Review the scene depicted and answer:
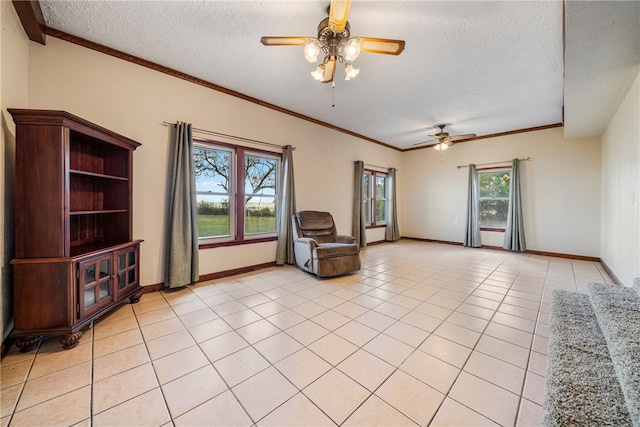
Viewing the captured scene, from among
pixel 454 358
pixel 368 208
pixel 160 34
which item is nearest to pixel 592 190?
pixel 368 208

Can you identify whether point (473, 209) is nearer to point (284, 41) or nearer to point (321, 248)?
point (321, 248)

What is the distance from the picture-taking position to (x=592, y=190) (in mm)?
4883

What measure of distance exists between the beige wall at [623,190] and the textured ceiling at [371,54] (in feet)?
2.77

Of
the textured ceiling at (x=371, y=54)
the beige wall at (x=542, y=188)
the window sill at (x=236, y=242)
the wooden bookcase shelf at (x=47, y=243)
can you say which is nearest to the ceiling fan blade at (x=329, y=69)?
the textured ceiling at (x=371, y=54)

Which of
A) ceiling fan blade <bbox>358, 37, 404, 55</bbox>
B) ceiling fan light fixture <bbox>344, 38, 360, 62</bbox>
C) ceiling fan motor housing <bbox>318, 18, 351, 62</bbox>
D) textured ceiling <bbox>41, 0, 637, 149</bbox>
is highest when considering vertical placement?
textured ceiling <bbox>41, 0, 637, 149</bbox>

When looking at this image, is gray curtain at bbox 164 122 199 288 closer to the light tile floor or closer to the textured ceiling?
the light tile floor

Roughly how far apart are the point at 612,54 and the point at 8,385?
5415mm

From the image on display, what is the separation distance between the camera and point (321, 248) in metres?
3.69

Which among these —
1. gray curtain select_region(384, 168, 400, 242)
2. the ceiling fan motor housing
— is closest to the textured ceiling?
the ceiling fan motor housing

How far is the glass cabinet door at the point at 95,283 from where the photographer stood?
6.60ft

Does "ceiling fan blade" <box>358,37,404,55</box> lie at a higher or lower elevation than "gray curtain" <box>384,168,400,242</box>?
higher

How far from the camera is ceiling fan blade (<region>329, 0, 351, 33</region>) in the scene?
5.60ft

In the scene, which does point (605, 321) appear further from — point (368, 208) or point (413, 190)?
point (413, 190)

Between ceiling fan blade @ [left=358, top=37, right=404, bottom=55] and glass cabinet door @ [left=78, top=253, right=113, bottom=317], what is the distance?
2.99 metres
